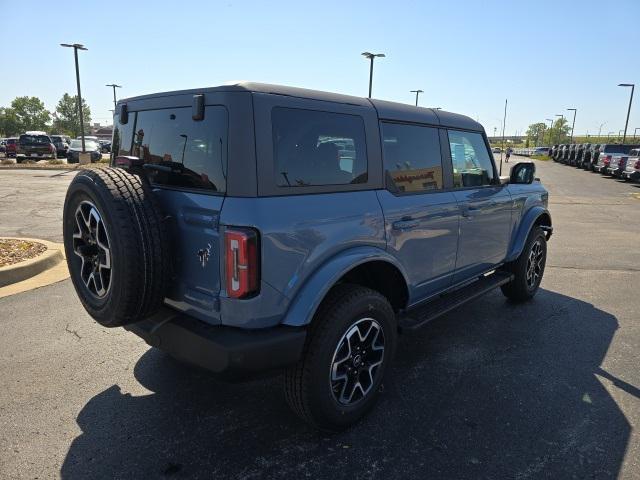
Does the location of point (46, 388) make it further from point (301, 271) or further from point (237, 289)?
point (301, 271)

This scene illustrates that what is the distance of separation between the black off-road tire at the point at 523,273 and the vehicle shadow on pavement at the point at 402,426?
1.13 metres

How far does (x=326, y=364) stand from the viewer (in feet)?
8.44

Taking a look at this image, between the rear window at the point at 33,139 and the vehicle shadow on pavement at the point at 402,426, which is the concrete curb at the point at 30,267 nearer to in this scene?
the vehicle shadow on pavement at the point at 402,426

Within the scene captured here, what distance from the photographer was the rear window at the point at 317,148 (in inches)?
96.4

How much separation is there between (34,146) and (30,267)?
25586 mm

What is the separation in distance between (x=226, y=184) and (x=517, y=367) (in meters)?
2.73

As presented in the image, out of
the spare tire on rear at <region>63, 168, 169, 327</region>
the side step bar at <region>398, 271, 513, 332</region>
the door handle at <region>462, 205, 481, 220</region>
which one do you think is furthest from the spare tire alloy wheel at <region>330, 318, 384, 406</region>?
the door handle at <region>462, 205, 481, 220</region>

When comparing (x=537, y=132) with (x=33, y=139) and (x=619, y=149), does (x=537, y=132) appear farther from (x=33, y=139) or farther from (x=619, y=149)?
(x=33, y=139)

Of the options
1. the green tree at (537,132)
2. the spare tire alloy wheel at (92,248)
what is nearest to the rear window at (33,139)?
the spare tire alloy wheel at (92,248)

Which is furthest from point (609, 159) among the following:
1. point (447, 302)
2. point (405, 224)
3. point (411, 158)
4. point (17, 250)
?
point (17, 250)

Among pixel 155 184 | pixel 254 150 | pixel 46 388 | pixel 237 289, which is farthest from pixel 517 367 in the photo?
pixel 46 388

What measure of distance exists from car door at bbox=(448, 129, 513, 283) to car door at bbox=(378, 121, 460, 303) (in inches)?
6.7

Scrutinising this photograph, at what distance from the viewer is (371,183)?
296 centimetres

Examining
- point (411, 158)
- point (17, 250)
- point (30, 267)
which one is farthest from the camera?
point (17, 250)
